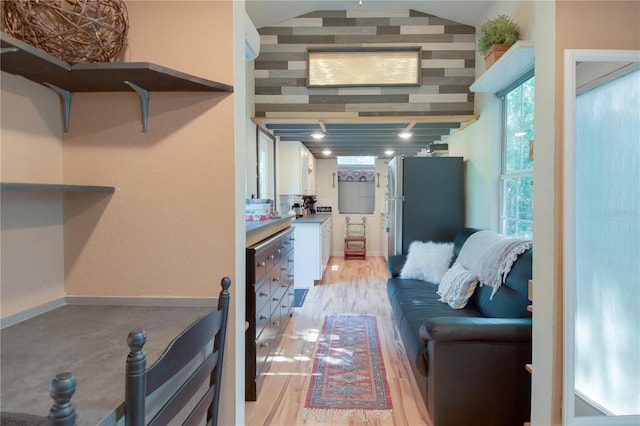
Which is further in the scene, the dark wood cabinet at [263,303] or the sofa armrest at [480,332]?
the dark wood cabinet at [263,303]

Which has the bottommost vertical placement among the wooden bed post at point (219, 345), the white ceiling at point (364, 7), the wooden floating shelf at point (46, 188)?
the wooden bed post at point (219, 345)

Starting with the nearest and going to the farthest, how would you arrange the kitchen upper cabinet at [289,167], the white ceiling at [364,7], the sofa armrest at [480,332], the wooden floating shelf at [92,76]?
the wooden floating shelf at [92,76] → the sofa armrest at [480,332] → the white ceiling at [364,7] → the kitchen upper cabinet at [289,167]

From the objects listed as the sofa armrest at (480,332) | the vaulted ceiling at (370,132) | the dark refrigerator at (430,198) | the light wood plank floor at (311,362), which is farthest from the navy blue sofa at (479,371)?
the vaulted ceiling at (370,132)

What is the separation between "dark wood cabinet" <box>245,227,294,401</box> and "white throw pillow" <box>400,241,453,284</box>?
1.29 m

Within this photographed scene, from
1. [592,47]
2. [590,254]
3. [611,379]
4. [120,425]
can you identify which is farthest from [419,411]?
[592,47]

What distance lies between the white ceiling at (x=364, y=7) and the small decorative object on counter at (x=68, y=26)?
9.23ft

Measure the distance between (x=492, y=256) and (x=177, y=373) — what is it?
7.35 ft

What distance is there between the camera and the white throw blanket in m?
2.32

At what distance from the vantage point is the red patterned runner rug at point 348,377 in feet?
7.14

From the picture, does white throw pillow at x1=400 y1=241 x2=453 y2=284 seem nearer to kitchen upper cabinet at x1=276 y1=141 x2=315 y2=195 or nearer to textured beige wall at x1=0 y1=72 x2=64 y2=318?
kitchen upper cabinet at x1=276 y1=141 x2=315 y2=195

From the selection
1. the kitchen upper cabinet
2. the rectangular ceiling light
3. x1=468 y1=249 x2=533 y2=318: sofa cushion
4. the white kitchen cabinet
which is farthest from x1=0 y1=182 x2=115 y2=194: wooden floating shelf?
the kitchen upper cabinet

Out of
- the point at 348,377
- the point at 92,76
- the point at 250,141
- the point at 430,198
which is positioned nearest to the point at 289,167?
Answer: the point at 250,141

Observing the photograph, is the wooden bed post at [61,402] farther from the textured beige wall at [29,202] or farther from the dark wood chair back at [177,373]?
the textured beige wall at [29,202]

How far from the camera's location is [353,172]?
823cm
